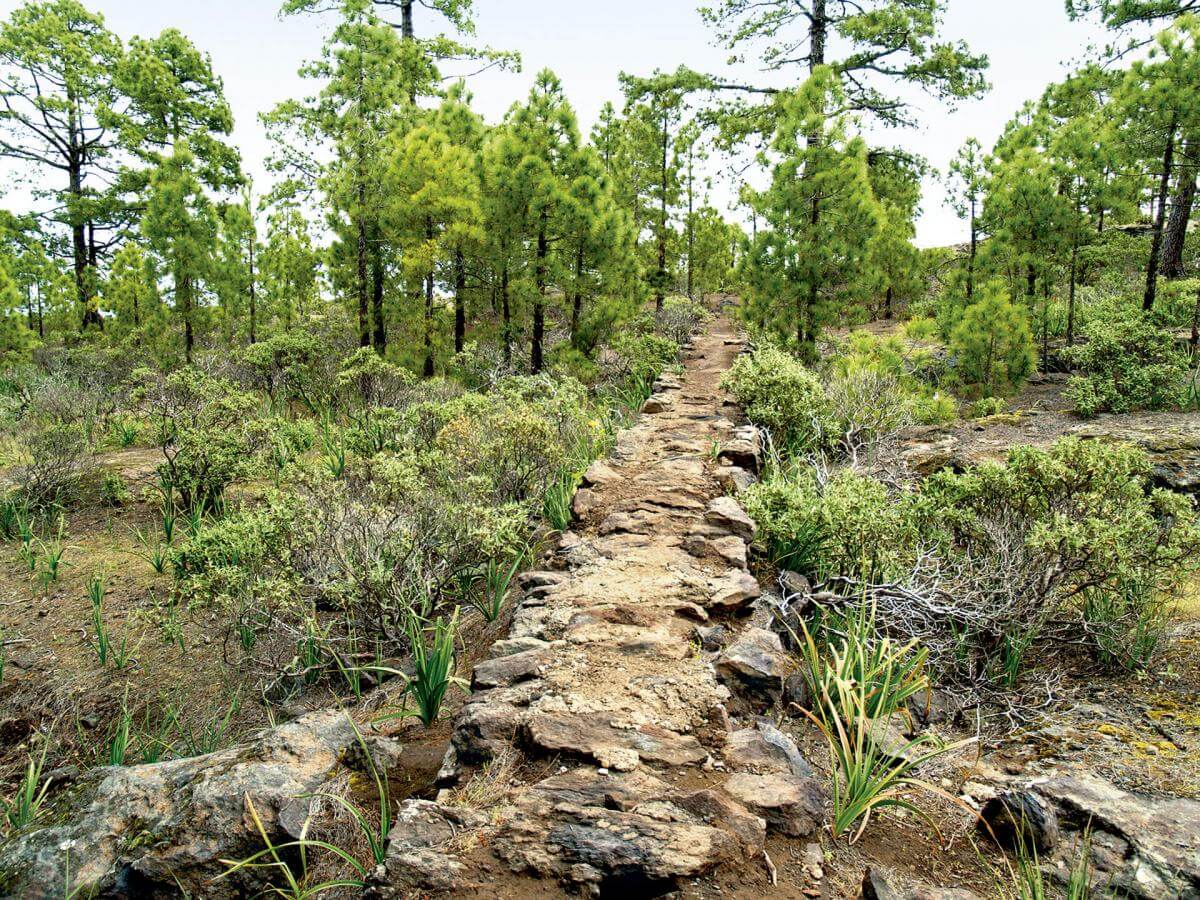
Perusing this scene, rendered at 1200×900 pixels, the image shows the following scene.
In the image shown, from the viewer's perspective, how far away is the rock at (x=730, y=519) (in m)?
4.84

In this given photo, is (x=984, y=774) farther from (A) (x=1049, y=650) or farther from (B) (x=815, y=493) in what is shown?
(B) (x=815, y=493)

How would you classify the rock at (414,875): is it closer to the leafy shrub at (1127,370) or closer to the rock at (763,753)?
the rock at (763,753)

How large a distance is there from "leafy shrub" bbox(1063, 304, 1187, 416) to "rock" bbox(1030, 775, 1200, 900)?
25.9ft

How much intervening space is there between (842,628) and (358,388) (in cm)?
853

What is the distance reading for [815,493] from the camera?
5.48m

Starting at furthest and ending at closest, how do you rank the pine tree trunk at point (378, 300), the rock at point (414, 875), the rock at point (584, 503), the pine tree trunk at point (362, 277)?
the pine tree trunk at point (378, 300) → the pine tree trunk at point (362, 277) → the rock at point (584, 503) → the rock at point (414, 875)

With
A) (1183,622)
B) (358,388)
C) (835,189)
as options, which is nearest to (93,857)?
(1183,622)

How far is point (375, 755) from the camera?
285cm

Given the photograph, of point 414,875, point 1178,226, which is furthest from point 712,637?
point 1178,226

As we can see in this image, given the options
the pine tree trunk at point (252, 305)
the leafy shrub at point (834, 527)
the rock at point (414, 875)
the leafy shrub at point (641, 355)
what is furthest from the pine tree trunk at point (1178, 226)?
the pine tree trunk at point (252, 305)

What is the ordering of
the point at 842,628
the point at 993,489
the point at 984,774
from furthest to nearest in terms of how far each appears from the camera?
the point at 993,489, the point at 842,628, the point at 984,774

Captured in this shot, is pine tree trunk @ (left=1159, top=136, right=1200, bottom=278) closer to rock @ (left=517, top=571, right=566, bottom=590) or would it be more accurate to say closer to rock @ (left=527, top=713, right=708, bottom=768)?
rock @ (left=517, top=571, right=566, bottom=590)

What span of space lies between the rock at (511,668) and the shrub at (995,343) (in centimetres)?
985

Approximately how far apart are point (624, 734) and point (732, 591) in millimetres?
1379
